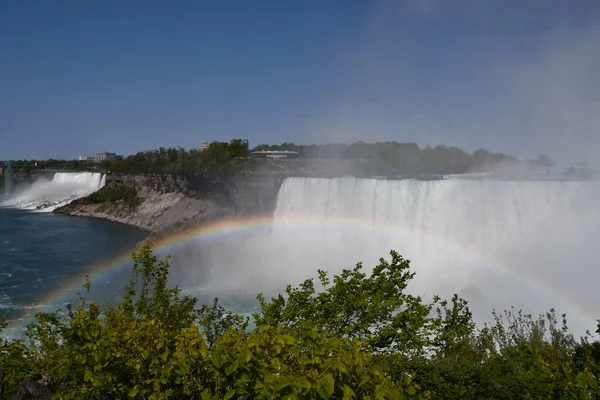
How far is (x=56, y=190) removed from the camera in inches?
2542

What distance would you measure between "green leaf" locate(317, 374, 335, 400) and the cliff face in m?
32.9

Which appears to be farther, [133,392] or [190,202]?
[190,202]

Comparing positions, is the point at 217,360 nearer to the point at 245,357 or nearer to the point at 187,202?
the point at 245,357

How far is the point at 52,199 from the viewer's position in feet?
203

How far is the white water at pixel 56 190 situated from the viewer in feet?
192

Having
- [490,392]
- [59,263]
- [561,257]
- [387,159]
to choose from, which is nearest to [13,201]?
[59,263]

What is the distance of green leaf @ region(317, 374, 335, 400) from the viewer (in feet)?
8.23

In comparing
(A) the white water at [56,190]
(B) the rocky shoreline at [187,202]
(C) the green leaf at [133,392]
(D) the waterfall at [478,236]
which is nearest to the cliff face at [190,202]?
(B) the rocky shoreline at [187,202]

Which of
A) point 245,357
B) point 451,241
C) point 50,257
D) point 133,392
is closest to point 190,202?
point 50,257

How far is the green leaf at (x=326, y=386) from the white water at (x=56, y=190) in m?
60.7

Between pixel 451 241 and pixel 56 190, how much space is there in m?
59.9

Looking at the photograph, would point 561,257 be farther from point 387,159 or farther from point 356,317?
point 387,159

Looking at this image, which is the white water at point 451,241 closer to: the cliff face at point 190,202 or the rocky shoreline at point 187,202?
the rocky shoreline at point 187,202

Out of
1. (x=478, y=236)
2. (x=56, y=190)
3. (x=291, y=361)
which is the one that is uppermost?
(x=291, y=361)
